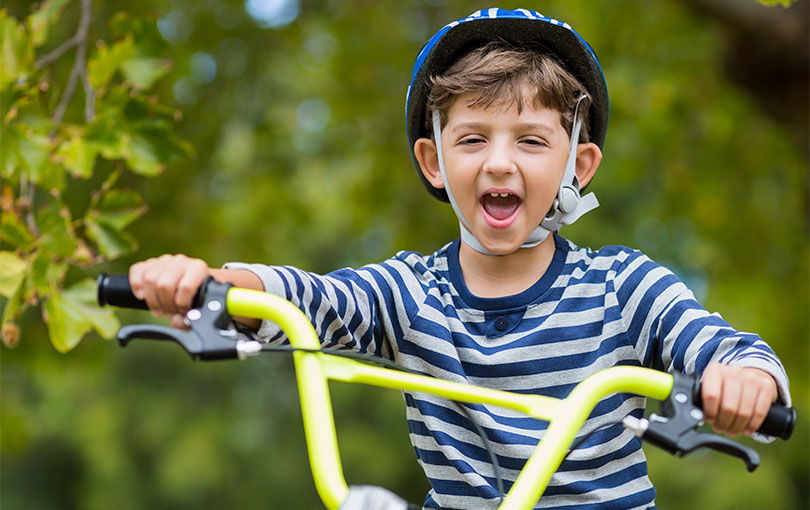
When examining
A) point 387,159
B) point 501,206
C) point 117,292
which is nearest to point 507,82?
point 501,206

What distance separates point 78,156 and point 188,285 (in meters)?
1.25

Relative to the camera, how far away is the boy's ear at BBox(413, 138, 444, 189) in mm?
2316

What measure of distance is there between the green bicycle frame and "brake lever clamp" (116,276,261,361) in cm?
3

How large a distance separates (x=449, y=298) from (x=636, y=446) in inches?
20.6

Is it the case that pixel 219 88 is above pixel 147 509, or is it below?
above

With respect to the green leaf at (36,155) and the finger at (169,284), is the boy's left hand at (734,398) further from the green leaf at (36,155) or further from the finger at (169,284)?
the green leaf at (36,155)

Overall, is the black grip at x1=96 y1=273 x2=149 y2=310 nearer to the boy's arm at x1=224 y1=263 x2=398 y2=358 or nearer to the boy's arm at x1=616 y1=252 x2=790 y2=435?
the boy's arm at x1=224 y1=263 x2=398 y2=358

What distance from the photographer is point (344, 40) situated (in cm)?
636

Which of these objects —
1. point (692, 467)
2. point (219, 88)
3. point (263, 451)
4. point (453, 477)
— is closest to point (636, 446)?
point (453, 477)

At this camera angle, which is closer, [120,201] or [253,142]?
[120,201]

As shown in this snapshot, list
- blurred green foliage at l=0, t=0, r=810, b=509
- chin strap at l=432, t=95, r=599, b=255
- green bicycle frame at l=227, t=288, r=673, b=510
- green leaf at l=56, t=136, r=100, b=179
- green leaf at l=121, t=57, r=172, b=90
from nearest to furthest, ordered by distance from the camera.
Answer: green bicycle frame at l=227, t=288, r=673, b=510, chin strap at l=432, t=95, r=599, b=255, green leaf at l=56, t=136, r=100, b=179, green leaf at l=121, t=57, r=172, b=90, blurred green foliage at l=0, t=0, r=810, b=509

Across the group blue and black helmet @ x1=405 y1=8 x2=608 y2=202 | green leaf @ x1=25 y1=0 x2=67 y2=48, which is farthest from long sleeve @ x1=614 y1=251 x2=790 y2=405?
green leaf @ x1=25 y1=0 x2=67 y2=48

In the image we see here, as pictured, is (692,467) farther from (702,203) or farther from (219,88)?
(219,88)

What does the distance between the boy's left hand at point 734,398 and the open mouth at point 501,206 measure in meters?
0.64
